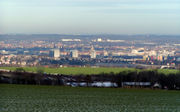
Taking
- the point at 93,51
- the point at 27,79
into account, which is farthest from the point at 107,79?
the point at 93,51

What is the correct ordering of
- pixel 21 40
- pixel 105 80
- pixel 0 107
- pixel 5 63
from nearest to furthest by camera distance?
pixel 0 107 < pixel 105 80 < pixel 5 63 < pixel 21 40

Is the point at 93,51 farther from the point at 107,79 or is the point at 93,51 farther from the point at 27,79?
the point at 27,79

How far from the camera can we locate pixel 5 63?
6269 centimetres

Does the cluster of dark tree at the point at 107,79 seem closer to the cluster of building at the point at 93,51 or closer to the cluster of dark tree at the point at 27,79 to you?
the cluster of dark tree at the point at 27,79

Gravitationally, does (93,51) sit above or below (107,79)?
above

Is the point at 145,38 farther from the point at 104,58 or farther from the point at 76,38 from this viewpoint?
the point at 104,58

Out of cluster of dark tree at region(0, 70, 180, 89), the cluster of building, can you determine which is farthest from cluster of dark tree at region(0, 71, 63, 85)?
the cluster of building

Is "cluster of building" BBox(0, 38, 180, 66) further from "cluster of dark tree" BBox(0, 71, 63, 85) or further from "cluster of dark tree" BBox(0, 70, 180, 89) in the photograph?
"cluster of dark tree" BBox(0, 70, 180, 89)

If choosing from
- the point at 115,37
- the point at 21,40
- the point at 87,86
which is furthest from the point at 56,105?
the point at 115,37

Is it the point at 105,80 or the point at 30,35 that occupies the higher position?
the point at 30,35

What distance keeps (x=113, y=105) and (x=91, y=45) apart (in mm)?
91713

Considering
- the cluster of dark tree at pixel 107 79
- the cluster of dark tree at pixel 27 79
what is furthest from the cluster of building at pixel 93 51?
the cluster of dark tree at pixel 107 79

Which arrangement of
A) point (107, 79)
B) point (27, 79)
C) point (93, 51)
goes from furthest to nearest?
point (93, 51)
point (107, 79)
point (27, 79)

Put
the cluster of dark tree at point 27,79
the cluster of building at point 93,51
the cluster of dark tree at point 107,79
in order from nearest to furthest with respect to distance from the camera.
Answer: the cluster of dark tree at point 27,79 < the cluster of dark tree at point 107,79 < the cluster of building at point 93,51
